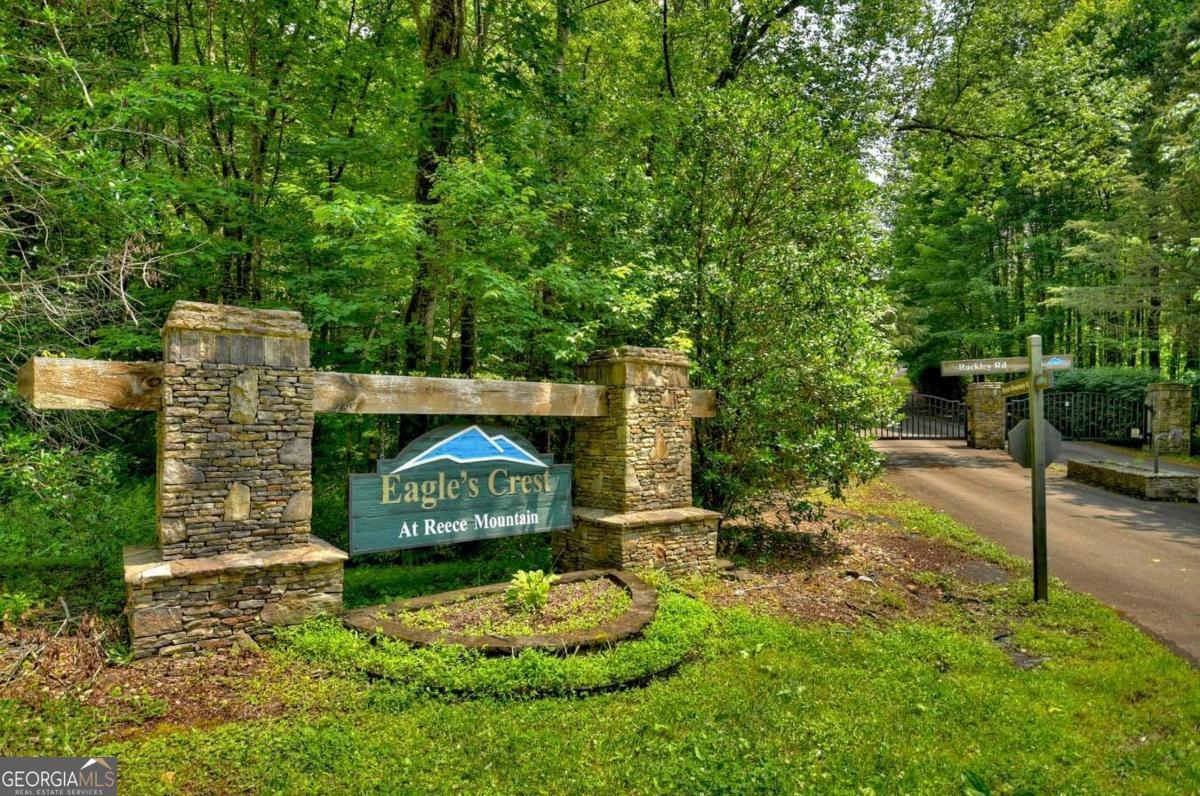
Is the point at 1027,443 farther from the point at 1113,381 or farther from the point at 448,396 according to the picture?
the point at 1113,381

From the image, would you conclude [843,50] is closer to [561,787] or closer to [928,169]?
[928,169]

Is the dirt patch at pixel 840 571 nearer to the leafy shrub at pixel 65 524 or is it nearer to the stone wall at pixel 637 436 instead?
the stone wall at pixel 637 436

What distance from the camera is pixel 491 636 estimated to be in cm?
494

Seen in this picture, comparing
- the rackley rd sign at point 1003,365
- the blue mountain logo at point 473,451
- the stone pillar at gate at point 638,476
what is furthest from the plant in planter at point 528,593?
the rackley rd sign at point 1003,365

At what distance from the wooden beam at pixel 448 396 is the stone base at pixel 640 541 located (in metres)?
1.26

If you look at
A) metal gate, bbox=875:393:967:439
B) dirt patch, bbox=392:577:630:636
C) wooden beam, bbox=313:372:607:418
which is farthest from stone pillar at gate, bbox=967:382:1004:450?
dirt patch, bbox=392:577:630:636

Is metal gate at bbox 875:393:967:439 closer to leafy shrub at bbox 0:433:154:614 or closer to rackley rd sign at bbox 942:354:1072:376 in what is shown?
rackley rd sign at bbox 942:354:1072:376

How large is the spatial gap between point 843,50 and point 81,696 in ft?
52.6

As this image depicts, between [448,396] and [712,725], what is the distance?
3.59 m

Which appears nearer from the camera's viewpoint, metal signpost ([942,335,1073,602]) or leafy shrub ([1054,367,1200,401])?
metal signpost ([942,335,1073,602])

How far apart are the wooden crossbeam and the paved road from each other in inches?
190

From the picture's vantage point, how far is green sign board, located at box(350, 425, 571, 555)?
552 cm

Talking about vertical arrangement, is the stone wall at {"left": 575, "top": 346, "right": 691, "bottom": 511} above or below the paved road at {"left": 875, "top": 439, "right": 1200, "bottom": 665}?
above

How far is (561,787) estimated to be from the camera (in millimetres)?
3365
